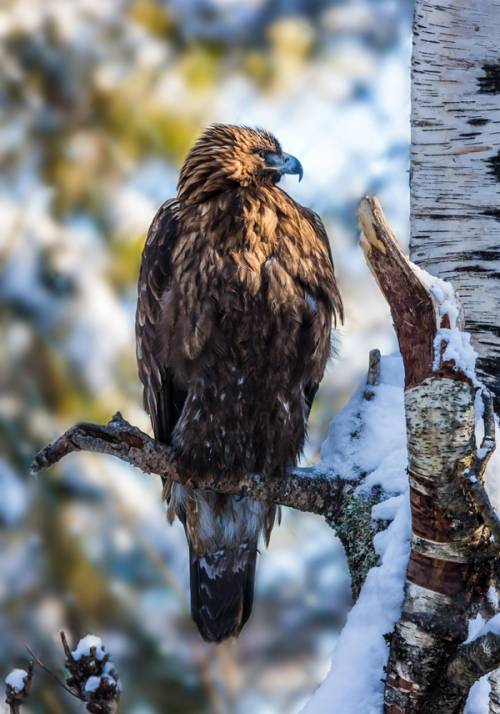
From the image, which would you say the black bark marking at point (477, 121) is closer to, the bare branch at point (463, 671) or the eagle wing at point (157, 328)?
the eagle wing at point (157, 328)

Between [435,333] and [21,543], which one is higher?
[21,543]

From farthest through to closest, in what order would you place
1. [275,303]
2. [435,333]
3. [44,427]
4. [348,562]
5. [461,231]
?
[44,427], [275,303], [461,231], [348,562], [435,333]

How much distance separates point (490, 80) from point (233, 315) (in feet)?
3.42

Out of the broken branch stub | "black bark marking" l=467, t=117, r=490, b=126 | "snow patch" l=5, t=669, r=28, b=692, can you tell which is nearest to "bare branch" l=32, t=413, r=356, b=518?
"snow patch" l=5, t=669, r=28, b=692

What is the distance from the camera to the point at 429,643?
2.31 metres

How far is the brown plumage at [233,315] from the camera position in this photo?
369 centimetres

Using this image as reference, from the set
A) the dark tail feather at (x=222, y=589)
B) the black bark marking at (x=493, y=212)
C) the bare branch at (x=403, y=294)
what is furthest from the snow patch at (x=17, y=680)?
the black bark marking at (x=493, y=212)

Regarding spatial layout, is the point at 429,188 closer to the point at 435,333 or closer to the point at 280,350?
the point at 280,350

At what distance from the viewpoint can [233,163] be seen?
401cm

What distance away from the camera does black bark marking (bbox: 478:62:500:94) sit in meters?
3.37

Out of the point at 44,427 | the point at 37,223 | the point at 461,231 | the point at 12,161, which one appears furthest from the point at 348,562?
the point at 12,161

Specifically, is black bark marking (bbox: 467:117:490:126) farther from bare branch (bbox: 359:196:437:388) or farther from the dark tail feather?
the dark tail feather

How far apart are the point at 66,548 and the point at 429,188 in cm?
392

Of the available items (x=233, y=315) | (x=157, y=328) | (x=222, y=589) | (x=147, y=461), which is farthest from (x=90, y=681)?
(x=222, y=589)
